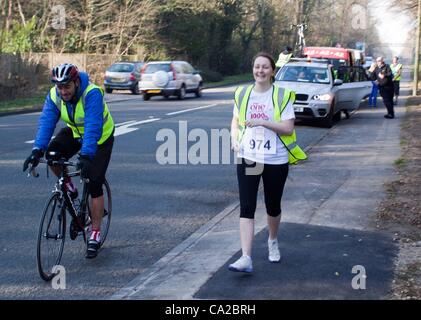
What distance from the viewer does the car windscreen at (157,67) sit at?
90.6 feet

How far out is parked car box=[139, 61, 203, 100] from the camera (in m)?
27.2

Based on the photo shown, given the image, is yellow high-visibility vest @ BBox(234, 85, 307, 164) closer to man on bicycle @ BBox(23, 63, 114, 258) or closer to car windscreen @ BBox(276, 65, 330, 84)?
man on bicycle @ BBox(23, 63, 114, 258)

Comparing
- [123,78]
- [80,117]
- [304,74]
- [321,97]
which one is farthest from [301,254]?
[123,78]

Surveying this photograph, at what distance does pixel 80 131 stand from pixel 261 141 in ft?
5.55

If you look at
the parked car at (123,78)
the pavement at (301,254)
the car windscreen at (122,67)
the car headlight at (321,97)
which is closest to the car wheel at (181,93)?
the parked car at (123,78)

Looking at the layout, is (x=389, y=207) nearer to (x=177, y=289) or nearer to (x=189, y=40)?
(x=177, y=289)

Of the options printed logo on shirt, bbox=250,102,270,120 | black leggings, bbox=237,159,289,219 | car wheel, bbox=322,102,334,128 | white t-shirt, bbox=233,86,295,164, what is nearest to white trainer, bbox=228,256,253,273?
black leggings, bbox=237,159,289,219

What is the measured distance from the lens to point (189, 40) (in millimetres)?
46812

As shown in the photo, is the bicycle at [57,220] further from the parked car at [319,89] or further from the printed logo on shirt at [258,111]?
the parked car at [319,89]

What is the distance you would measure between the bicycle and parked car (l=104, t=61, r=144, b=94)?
86.0ft

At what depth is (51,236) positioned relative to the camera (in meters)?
5.68

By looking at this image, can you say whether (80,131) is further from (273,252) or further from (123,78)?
(123,78)

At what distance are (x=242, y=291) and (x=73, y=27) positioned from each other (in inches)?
1405

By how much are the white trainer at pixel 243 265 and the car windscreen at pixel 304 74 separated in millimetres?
14212
